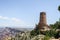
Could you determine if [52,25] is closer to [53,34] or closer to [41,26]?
[41,26]

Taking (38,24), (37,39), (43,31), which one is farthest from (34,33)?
(37,39)

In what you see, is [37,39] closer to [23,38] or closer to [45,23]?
[23,38]

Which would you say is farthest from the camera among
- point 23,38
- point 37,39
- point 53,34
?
point 53,34

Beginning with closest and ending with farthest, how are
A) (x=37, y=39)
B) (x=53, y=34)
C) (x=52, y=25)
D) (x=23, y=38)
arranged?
(x=23, y=38) < (x=37, y=39) < (x=53, y=34) < (x=52, y=25)

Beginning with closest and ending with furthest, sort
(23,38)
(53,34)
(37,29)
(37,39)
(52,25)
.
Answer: (23,38)
(37,39)
(53,34)
(37,29)
(52,25)

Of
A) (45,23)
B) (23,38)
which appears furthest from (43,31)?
(23,38)

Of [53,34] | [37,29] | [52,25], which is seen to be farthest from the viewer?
[52,25]

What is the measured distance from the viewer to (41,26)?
47.5m

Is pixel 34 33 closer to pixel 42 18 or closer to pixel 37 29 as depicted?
pixel 37 29

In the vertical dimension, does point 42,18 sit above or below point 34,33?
above

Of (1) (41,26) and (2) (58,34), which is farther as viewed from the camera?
(1) (41,26)

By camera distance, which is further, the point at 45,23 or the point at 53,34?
the point at 45,23

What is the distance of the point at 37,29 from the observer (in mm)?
46969

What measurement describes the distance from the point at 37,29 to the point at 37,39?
41.3ft
